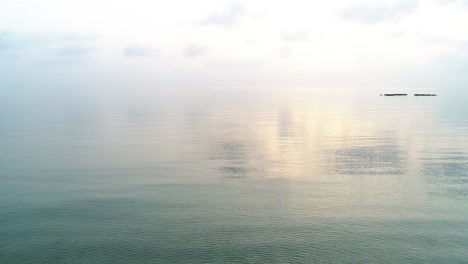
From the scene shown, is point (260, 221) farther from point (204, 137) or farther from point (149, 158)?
point (204, 137)

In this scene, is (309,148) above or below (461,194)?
above

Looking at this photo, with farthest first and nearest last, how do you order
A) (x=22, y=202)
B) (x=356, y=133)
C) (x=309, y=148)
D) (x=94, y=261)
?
1. (x=356, y=133)
2. (x=309, y=148)
3. (x=22, y=202)
4. (x=94, y=261)

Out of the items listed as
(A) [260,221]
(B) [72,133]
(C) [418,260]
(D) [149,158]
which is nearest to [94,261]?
(A) [260,221]

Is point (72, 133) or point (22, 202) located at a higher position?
point (72, 133)

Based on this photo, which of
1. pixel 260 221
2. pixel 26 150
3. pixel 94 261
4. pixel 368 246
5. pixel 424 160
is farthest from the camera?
pixel 26 150

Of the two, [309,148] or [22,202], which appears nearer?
[22,202]

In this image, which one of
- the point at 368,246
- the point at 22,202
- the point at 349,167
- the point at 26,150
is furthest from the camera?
the point at 26,150

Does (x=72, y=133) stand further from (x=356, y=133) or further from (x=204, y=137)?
(x=356, y=133)

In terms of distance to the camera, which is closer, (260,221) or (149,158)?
(260,221)

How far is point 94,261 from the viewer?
36.7 m

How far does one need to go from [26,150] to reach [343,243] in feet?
220

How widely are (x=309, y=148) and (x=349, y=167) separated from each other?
65.6ft

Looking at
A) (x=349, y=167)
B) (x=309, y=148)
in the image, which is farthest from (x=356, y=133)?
(x=349, y=167)

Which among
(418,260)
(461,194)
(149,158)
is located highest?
(149,158)
